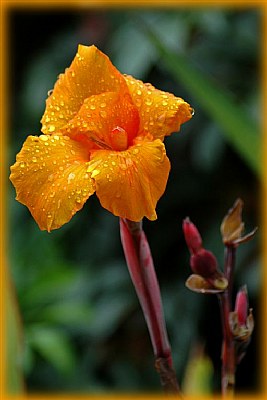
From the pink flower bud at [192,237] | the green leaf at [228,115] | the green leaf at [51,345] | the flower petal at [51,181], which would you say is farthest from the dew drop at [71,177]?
the green leaf at [51,345]

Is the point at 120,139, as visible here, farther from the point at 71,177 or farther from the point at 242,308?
the point at 242,308

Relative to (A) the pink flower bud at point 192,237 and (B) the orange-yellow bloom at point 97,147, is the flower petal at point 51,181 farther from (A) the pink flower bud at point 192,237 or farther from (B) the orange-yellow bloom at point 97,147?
(A) the pink flower bud at point 192,237

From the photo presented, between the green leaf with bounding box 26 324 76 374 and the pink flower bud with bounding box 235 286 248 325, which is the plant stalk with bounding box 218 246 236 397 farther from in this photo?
the green leaf with bounding box 26 324 76 374

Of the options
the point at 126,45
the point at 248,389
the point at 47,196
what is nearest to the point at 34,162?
the point at 47,196

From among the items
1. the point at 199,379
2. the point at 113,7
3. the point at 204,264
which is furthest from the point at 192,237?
the point at 113,7

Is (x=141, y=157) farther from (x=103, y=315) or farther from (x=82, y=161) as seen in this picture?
(x=103, y=315)

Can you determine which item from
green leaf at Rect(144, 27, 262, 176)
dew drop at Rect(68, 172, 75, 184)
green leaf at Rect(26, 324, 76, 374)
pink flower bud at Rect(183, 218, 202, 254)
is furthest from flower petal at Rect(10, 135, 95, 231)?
green leaf at Rect(26, 324, 76, 374)
